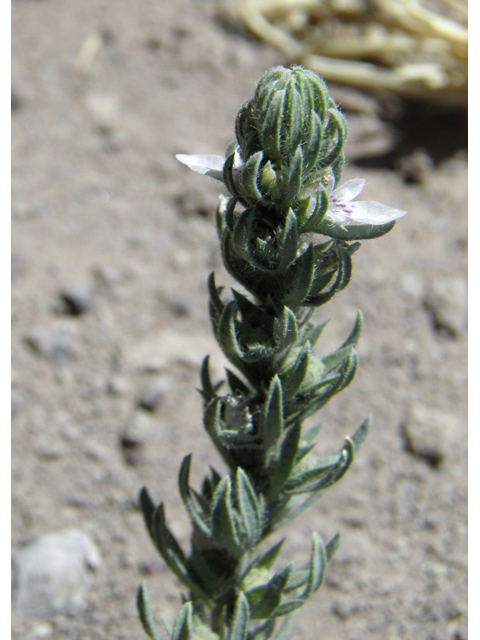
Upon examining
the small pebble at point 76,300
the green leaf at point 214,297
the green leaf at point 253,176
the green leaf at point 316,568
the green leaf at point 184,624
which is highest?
the green leaf at point 253,176

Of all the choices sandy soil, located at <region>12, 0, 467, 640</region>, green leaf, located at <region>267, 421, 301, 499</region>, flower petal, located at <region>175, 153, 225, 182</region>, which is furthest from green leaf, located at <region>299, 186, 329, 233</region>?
sandy soil, located at <region>12, 0, 467, 640</region>

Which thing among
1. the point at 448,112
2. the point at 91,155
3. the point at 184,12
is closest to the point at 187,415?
the point at 91,155

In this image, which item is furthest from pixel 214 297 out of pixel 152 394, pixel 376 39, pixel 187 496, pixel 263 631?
pixel 376 39

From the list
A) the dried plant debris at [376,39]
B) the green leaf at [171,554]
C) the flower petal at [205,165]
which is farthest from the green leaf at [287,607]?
the dried plant debris at [376,39]

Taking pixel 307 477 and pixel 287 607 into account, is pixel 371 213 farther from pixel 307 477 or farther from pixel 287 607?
pixel 287 607

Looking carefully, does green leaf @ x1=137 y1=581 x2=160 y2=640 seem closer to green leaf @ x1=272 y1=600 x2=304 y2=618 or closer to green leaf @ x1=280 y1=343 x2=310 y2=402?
green leaf @ x1=272 y1=600 x2=304 y2=618

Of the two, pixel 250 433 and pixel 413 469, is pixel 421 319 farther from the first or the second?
pixel 250 433

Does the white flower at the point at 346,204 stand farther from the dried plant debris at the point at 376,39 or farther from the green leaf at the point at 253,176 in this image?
the dried plant debris at the point at 376,39
